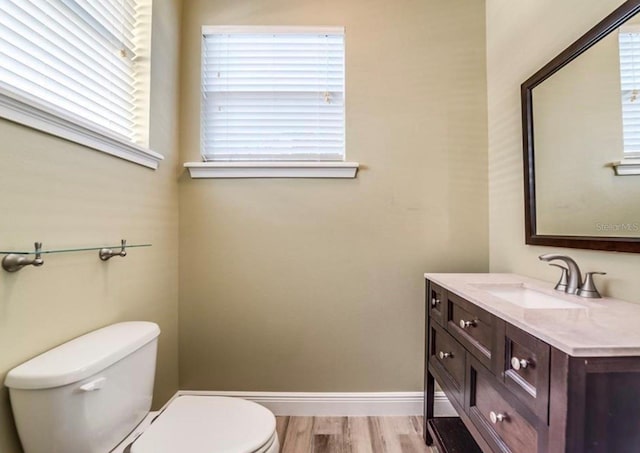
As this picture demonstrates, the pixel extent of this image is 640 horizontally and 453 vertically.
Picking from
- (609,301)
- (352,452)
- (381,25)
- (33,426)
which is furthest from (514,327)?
(381,25)

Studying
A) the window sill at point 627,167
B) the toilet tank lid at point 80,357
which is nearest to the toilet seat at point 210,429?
the toilet tank lid at point 80,357

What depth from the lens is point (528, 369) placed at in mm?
730

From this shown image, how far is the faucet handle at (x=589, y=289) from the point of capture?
1.00 metres

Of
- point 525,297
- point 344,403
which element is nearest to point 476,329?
point 525,297

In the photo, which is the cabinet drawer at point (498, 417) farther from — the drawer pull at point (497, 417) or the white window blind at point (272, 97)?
the white window blind at point (272, 97)

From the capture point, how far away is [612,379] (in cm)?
61

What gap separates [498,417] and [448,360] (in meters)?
0.39

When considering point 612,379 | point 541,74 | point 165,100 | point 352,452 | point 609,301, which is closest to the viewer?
point 612,379

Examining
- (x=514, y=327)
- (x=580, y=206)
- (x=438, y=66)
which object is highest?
(x=438, y=66)

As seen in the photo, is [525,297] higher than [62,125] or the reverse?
the reverse

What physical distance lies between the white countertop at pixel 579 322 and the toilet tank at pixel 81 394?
1.19 meters

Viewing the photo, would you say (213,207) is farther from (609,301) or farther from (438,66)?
(609,301)

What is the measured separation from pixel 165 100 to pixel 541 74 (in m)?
1.84

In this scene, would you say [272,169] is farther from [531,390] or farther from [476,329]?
[531,390]
